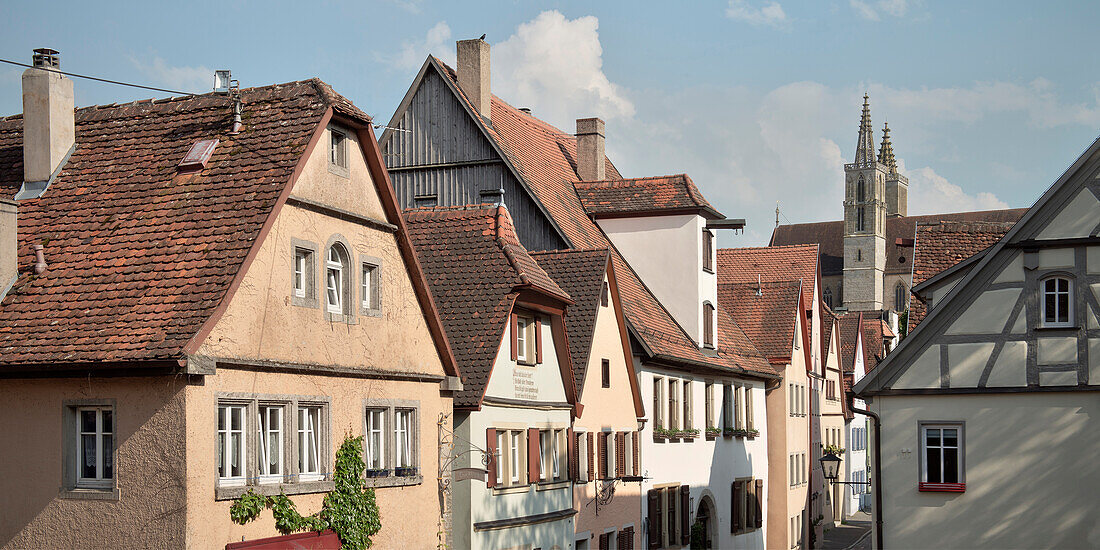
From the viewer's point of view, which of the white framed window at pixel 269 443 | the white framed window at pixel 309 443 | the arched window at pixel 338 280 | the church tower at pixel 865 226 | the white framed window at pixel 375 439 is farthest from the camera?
the church tower at pixel 865 226

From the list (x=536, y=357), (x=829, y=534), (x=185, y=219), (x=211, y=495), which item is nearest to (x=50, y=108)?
(x=185, y=219)

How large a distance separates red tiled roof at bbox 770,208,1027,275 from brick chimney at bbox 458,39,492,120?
355 feet

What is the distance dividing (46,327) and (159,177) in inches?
107

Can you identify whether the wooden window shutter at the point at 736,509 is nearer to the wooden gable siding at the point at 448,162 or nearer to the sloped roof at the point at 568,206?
the sloped roof at the point at 568,206

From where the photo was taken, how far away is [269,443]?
16.5 m

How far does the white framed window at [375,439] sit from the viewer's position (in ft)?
62.5

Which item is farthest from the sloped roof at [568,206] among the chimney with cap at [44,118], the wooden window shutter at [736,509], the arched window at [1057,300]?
the chimney with cap at [44,118]

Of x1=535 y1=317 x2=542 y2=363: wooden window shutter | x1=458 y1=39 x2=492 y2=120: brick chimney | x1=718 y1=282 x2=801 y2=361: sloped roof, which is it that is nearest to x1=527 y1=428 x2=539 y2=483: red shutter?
x1=535 y1=317 x2=542 y2=363: wooden window shutter

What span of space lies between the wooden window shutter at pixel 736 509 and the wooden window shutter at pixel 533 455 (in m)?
14.3

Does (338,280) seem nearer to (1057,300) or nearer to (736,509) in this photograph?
(1057,300)

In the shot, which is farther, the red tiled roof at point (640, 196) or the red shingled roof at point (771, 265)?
the red shingled roof at point (771, 265)

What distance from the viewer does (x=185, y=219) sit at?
16438 millimetres

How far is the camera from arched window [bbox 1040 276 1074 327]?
2184 centimetres

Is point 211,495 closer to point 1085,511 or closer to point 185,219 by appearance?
point 185,219
